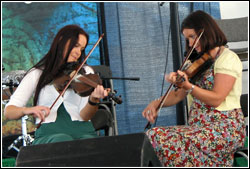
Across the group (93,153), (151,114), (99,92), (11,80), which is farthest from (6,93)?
(93,153)

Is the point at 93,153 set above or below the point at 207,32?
below

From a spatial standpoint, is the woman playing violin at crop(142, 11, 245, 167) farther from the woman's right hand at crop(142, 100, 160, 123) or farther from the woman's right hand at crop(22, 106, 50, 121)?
the woman's right hand at crop(22, 106, 50, 121)

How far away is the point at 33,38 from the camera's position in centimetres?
376

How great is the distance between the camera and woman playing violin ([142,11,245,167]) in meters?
→ 1.76

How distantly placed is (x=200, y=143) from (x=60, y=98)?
0.72 meters

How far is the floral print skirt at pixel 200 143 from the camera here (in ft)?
5.77

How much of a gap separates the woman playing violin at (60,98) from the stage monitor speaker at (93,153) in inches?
14.4

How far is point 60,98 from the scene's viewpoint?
1916 millimetres

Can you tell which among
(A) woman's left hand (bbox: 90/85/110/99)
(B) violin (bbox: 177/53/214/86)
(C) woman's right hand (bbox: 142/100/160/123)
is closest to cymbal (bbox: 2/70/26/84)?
(A) woman's left hand (bbox: 90/85/110/99)

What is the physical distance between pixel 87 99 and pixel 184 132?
531 millimetres

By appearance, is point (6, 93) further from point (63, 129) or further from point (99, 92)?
point (99, 92)

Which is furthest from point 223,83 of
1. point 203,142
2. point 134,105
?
point 134,105

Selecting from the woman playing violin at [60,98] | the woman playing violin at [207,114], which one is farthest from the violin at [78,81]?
the woman playing violin at [207,114]

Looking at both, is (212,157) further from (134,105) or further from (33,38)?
(33,38)
